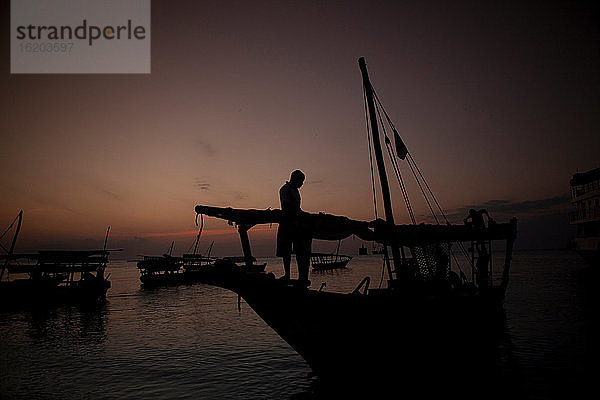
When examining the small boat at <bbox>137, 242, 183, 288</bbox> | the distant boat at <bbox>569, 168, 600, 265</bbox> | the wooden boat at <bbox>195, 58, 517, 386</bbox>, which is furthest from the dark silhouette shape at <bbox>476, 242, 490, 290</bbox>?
the small boat at <bbox>137, 242, 183, 288</bbox>

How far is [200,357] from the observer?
15398 mm

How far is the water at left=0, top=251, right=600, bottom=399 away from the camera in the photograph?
11047 millimetres

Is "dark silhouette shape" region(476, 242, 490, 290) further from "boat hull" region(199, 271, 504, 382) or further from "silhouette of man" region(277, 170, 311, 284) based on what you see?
"silhouette of man" region(277, 170, 311, 284)

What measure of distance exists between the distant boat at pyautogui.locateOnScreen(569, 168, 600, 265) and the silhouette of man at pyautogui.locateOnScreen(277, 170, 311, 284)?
142ft

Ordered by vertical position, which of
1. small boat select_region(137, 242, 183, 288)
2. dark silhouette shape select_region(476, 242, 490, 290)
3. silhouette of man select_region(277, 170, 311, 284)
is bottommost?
small boat select_region(137, 242, 183, 288)

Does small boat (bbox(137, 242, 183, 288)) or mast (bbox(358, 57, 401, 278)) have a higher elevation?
mast (bbox(358, 57, 401, 278))

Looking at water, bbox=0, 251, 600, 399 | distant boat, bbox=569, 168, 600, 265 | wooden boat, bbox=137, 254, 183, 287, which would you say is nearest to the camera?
water, bbox=0, 251, 600, 399

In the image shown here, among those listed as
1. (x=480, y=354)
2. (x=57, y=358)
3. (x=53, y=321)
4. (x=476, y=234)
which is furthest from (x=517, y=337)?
(x=53, y=321)

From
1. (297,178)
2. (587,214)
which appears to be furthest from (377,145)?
(587,214)

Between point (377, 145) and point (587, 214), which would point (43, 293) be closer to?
point (377, 145)

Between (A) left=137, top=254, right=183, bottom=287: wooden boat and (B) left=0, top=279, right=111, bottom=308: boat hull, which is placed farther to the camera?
(A) left=137, top=254, right=183, bottom=287: wooden boat

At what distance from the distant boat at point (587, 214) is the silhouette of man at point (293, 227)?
142ft

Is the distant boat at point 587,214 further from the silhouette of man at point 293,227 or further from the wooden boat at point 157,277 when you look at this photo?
the wooden boat at point 157,277

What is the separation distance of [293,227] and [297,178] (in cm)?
110
